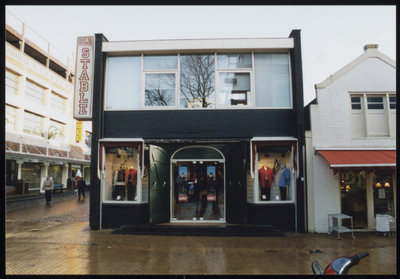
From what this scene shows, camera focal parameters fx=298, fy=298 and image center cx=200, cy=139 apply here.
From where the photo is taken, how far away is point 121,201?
33.9 ft

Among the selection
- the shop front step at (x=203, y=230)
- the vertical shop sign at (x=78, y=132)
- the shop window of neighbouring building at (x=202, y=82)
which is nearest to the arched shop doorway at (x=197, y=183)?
the shop front step at (x=203, y=230)

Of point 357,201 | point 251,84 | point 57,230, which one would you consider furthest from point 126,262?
Answer: point 357,201

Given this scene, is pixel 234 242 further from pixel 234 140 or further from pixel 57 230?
pixel 57 230

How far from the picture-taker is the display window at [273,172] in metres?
10.1

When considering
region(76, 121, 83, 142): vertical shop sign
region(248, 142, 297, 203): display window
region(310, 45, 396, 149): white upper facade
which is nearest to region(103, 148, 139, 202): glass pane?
region(248, 142, 297, 203): display window

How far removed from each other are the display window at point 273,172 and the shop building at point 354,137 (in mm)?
616

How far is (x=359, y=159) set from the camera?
938 cm

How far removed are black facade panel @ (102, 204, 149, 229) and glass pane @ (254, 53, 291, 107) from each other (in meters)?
5.62

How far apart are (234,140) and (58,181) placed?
89.6 feet

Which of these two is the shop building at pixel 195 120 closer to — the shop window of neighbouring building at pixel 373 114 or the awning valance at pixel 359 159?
the awning valance at pixel 359 159

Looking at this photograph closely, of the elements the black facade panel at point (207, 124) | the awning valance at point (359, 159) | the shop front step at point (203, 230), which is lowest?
the shop front step at point (203, 230)

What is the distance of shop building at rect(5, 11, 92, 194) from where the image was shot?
24.5 meters

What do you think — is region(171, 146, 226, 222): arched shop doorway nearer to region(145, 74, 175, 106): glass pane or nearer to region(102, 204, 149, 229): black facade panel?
region(102, 204, 149, 229): black facade panel

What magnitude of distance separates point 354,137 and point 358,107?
1.12m
